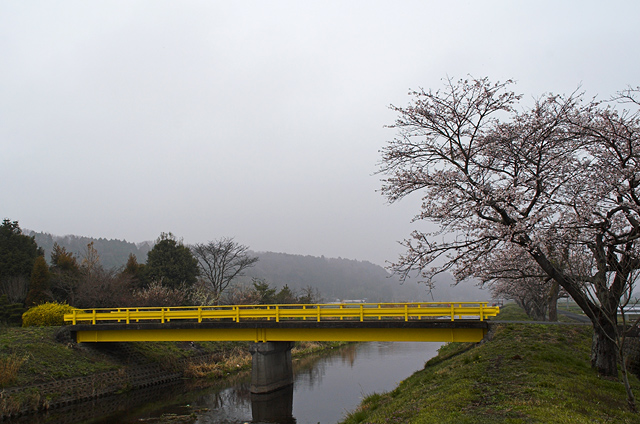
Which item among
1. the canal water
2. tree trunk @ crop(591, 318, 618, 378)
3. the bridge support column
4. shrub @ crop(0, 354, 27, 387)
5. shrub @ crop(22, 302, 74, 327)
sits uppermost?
tree trunk @ crop(591, 318, 618, 378)

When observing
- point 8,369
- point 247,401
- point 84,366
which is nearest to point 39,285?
point 84,366

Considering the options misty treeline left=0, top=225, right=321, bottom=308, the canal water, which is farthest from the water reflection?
misty treeline left=0, top=225, right=321, bottom=308

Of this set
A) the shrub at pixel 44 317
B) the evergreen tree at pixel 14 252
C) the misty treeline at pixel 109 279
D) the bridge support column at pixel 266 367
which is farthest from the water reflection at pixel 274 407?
the evergreen tree at pixel 14 252

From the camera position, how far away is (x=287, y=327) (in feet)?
80.6

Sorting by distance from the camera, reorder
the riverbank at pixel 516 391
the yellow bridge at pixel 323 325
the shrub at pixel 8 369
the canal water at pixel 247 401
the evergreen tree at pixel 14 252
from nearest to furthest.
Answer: the riverbank at pixel 516 391, the canal water at pixel 247 401, the shrub at pixel 8 369, the yellow bridge at pixel 323 325, the evergreen tree at pixel 14 252

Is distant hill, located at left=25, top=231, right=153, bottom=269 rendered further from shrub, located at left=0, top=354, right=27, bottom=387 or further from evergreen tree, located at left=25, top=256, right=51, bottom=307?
shrub, located at left=0, top=354, right=27, bottom=387

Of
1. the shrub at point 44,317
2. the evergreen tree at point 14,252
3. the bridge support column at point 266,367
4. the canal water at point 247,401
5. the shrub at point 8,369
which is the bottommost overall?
the canal water at point 247,401

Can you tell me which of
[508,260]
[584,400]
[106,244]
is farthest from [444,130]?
[106,244]

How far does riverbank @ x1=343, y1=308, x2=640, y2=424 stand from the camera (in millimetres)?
10250

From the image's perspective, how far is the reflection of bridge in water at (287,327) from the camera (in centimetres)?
2220

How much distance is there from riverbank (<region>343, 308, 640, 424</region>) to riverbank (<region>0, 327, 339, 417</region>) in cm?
1617

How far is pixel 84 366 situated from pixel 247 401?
10373 millimetres

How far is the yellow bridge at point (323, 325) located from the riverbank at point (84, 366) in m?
1.68

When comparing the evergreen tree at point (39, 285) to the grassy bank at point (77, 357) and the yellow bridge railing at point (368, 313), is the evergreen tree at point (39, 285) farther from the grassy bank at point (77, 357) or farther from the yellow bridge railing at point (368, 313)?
the yellow bridge railing at point (368, 313)
